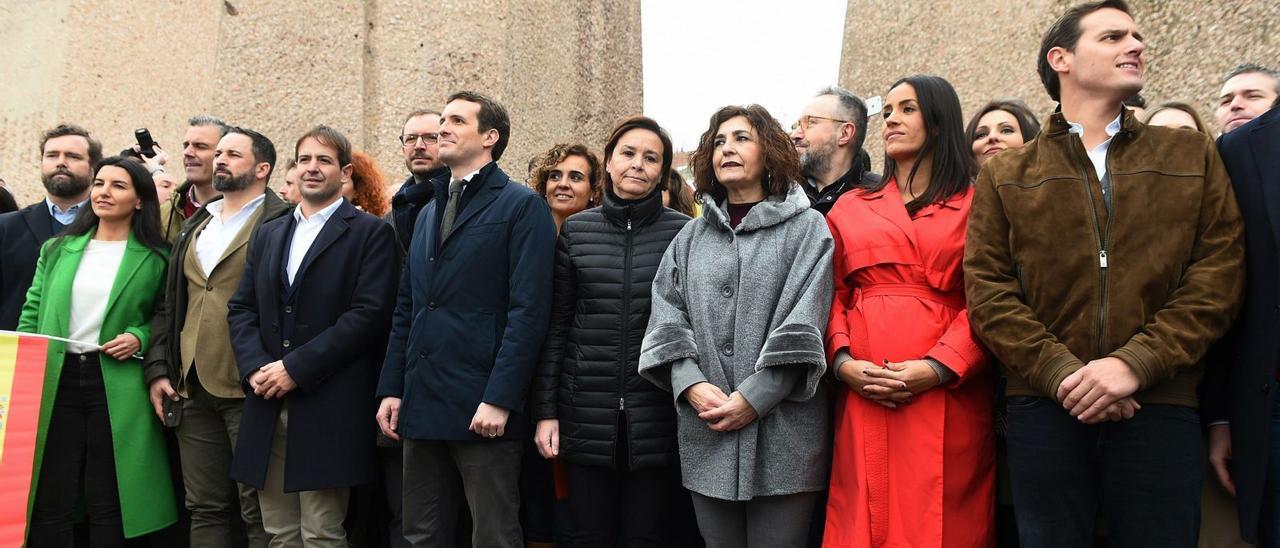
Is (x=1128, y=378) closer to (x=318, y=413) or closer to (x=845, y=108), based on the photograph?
(x=845, y=108)

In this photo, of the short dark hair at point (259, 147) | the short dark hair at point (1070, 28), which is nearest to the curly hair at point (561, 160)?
the short dark hair at point (259, 147)

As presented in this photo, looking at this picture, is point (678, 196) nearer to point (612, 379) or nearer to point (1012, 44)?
point (612, 379)

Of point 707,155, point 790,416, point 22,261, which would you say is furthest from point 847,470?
point 22,261

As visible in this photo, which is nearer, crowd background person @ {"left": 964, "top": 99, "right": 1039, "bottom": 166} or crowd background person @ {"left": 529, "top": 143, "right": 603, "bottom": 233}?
crowd background person @ {"left": 964, "top": 99, "right": 1039, "bottom": 166}

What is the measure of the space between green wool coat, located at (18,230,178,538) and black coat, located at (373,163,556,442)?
1425 millimetres

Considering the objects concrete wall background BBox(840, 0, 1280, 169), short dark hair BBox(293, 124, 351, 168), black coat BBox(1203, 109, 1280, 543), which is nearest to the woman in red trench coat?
black coat BBox(1203, 109, 1280, 543)

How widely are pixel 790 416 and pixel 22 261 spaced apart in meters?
4.07

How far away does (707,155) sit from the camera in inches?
127

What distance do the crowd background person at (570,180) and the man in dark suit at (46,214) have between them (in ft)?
7.52

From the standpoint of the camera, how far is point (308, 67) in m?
12.3

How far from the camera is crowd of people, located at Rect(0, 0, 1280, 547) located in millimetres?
2322

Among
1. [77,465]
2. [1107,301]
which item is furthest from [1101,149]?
[77,465]

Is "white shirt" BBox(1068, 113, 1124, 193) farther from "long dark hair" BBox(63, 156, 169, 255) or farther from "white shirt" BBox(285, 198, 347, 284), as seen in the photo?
"long dark hair" BBox(63, 156, 169, 255)

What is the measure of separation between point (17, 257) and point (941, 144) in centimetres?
452
